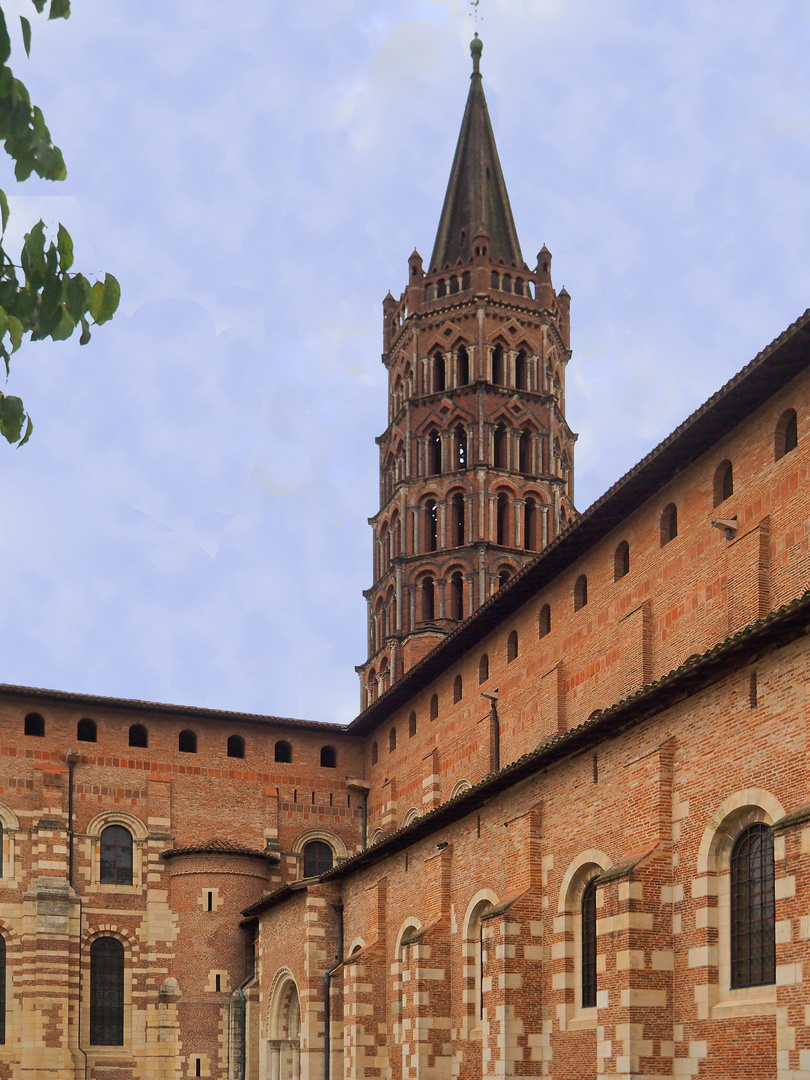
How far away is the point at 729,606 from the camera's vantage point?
2689 centimetres

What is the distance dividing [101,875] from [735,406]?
86.3ft

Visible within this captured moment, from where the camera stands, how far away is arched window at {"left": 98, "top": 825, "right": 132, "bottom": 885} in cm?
4453

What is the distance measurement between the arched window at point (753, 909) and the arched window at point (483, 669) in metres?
18.2

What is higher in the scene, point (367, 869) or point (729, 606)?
point (729, 606)

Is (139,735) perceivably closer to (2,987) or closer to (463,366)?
(2,987)

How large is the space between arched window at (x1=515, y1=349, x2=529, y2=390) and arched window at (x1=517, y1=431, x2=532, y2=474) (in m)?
2.01

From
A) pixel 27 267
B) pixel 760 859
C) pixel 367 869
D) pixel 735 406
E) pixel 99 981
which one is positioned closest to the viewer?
pixel 27 267

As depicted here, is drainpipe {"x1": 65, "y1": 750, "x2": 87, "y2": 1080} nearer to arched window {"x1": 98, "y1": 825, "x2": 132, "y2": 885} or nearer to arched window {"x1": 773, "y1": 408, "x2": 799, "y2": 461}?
arched window {"x1": 98, "y1": 825, "x2": 132, "y2": 885}

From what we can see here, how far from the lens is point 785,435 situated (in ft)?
85.1

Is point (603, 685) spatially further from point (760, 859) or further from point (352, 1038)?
point (760, 859)

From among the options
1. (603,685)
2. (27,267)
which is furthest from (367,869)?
(27,267)

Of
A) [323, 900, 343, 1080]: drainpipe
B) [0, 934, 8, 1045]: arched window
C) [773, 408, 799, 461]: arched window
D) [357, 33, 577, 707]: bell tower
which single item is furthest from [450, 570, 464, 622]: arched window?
[773, 408, 799, 461]: arched window

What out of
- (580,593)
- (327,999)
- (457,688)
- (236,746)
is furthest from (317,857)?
(580,593)

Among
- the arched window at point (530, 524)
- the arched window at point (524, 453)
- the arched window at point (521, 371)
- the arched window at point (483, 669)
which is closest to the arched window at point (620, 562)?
the arched window at point (483, 669)
